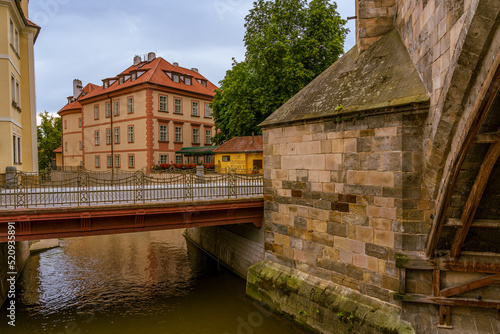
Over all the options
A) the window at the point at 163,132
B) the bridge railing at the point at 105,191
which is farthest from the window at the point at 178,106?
the bridge railing at the point at 105,191

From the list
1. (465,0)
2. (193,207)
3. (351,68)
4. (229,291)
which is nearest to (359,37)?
(351,68)

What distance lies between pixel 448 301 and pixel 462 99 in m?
4.35

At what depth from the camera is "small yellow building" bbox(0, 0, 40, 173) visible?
52.3ft

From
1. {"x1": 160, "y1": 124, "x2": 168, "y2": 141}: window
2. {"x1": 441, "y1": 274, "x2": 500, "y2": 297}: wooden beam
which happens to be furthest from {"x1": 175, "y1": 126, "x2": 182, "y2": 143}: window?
{"x1": 441, "y1": 274, "x2": 500, "y2": 297}: wooden beam

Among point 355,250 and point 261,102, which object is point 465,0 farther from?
point 261,102

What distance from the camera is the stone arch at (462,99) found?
4355mm

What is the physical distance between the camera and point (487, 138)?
17.0 feet

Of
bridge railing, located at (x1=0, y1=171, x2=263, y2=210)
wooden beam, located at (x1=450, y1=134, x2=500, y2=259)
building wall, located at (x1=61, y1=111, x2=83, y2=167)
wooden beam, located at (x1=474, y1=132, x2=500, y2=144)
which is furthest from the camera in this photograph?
building wall, located at (x1=61, y1=111, x2=83, y2=167)

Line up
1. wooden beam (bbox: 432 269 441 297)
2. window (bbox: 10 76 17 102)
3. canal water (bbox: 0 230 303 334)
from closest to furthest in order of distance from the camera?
wooden beam (bbox: 432 269 441 297) → canal water (bbox: 0 230 303 334) → window (bbox: 10 76 17 102)

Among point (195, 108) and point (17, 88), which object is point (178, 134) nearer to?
point (195, 108)

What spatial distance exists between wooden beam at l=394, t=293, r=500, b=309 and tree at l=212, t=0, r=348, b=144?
16.1 m

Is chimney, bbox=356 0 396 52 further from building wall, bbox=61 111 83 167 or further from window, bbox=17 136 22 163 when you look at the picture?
building wall, bbox=61 111 83 167

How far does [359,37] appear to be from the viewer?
10.6 m

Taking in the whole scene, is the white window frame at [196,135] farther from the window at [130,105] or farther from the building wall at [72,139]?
the building wall at [72,139]
